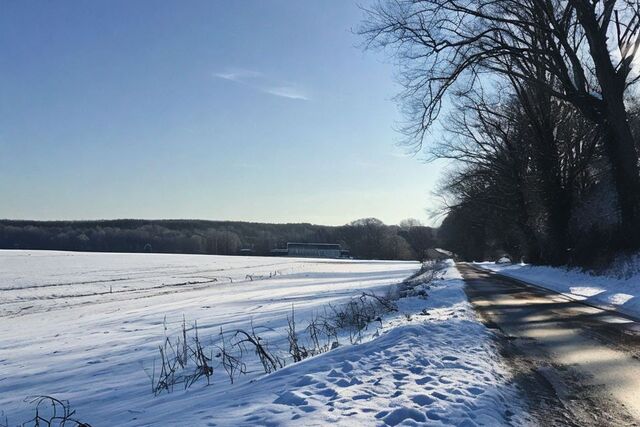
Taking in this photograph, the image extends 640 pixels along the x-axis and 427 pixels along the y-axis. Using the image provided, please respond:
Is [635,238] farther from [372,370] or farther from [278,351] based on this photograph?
[372,370]

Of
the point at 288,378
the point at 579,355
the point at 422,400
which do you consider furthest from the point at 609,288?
the point at 288,378

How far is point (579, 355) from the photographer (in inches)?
292

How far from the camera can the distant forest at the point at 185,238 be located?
436ft

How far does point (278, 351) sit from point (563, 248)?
27116 millimetres

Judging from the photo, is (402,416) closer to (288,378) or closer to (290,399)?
(290,399)

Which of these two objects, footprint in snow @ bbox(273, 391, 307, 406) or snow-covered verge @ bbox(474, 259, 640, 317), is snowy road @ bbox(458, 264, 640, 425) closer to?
snow-covered verge @ bbox(474, 259, 640, 317)

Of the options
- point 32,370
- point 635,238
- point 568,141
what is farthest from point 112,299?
point 568,141

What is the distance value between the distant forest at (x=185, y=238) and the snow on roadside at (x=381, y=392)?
118791 millimetres

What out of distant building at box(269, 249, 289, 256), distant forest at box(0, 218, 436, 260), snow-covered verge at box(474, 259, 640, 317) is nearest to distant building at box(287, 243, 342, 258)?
distant building at box(269, 249, 289, 256)

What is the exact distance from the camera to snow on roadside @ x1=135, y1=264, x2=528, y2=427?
452 cm

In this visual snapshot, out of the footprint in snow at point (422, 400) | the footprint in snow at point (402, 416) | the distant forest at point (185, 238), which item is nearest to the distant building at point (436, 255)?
the distant forest at point (185, 238)

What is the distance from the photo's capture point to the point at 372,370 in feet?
20.1

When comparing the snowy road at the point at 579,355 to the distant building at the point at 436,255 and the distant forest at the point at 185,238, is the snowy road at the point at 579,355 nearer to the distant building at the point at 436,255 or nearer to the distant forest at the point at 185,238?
the distant building at the point at 436,255

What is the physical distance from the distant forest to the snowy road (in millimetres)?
116162
